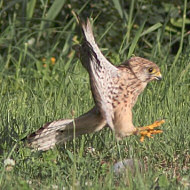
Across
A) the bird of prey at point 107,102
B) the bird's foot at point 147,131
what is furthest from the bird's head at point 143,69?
the bird's foot at point 147,131

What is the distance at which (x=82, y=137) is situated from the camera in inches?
201

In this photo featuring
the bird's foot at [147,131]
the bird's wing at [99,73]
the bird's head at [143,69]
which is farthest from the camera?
the bird's head at [143,69]

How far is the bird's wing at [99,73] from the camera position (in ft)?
14.6

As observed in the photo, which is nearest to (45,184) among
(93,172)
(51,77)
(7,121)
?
(93,172)

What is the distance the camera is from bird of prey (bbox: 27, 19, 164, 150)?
4.64 m

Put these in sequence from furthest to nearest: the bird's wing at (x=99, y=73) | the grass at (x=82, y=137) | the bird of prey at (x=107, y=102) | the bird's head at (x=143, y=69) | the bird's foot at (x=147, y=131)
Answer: the bird's head at (x=143, y=69) → the bird's foot at (x=147, y=131) → the bird of prey at (x=107, y=102) → the bird's wing at (x=99, y=73) → the grass at (x=82, y=137)

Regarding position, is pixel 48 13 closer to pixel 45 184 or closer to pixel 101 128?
pixel 101 128

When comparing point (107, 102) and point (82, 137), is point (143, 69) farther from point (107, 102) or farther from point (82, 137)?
point (82, 137)

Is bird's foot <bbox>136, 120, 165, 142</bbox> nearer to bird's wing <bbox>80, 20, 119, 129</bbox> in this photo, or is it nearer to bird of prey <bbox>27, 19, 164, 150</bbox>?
bird of prey <bbox>27, 19, 164, 150</bbox>

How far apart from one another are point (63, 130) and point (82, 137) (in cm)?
→ 28

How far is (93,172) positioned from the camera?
172 inches

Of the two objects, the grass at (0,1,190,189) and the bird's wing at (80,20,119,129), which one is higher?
the bird's wing at (80,20,119,129)

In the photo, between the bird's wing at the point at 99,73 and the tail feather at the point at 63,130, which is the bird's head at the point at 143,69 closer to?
the bird's wing at the point at 99,73

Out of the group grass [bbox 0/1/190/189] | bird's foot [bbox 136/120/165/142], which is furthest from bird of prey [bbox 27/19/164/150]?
grass [bbox 0/1/190/189]
